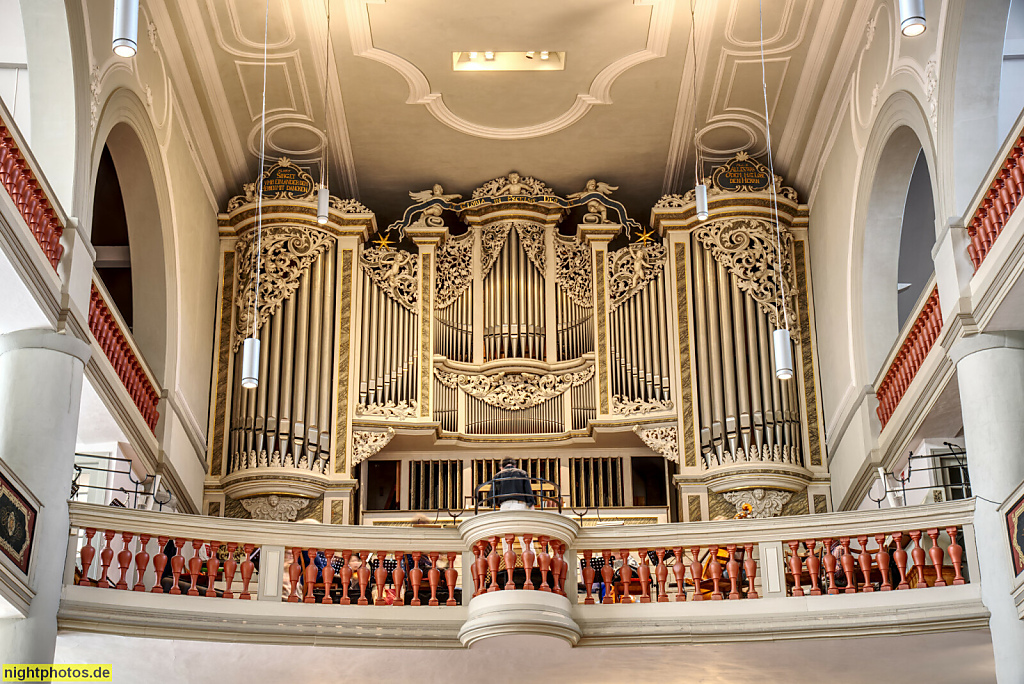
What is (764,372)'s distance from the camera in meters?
13.8

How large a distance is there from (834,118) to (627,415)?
372 centimetres

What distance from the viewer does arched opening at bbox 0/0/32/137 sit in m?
12.1

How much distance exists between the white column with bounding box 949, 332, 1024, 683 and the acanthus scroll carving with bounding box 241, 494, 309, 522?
6771 millimetres

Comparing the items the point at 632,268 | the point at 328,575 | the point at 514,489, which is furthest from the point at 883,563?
the point at 632,268

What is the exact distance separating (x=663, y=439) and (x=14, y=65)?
23.8 ft

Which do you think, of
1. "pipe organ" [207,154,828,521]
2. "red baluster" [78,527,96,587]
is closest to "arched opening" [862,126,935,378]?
"pipe organ" [207,154,828,521]

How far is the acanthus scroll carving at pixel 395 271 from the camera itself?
14.9 metres

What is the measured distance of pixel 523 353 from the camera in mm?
14594

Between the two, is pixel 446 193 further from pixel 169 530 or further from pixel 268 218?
pixel 169 530

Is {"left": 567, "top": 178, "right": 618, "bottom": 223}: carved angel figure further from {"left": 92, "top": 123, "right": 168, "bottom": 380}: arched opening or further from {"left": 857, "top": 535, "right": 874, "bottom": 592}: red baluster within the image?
{"left": 857, "top": 535, "right": 874, "bottom": 592}: red baluster

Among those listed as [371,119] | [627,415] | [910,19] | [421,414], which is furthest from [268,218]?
[910,19]

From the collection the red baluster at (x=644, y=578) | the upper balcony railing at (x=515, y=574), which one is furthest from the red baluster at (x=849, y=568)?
the red baluster at (x=644, y=578)

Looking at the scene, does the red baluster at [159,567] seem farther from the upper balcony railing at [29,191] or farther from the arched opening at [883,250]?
the arched opening at [883,250]

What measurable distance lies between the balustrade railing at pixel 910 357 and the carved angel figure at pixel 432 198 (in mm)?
5448
